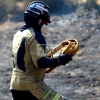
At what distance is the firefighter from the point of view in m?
4.16

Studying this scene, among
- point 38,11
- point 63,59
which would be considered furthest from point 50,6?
point 63,59

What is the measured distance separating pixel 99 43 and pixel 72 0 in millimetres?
7396

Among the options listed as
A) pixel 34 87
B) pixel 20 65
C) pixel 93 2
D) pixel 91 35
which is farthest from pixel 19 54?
pixel 93 2

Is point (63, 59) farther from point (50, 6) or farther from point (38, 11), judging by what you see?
point (50, 6)

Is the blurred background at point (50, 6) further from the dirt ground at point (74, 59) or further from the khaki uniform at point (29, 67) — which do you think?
the khaki uniform at point (29, 67)

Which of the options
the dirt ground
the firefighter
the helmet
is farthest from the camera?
the dirt ground

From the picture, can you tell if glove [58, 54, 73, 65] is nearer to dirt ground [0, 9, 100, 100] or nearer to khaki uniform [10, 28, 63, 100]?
khaki uniform [10, 28, 63, 100]

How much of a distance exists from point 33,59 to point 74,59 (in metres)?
5.96

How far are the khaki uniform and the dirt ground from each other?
8.95ft

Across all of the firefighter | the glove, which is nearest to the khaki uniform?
the firefighter

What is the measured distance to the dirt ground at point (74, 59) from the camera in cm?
755

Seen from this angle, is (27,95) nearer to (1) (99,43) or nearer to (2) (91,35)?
(1) (99,43)

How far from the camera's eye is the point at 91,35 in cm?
1241

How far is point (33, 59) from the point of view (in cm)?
417
